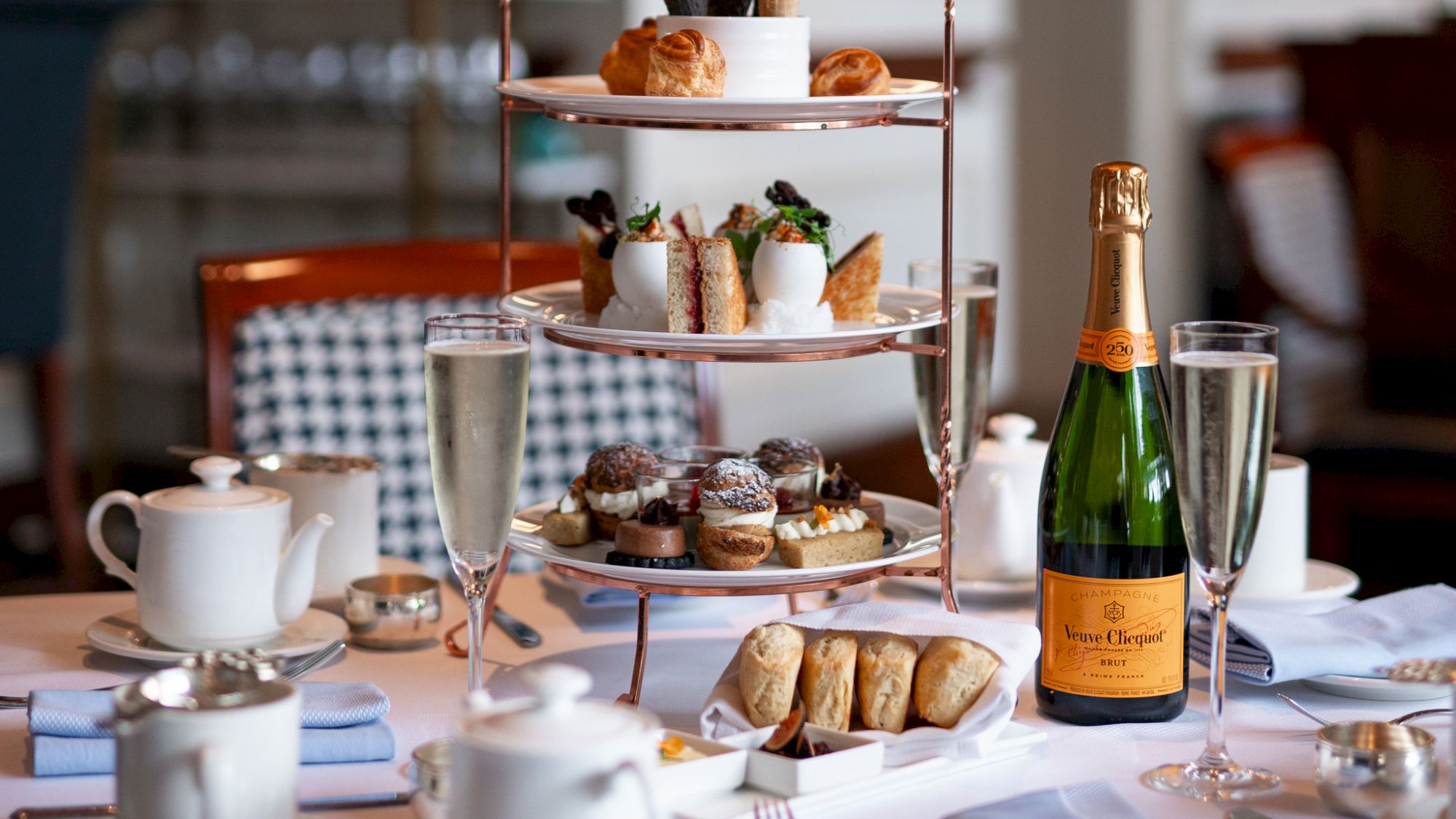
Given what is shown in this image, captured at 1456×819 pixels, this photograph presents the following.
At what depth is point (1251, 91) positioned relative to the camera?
20.3 feet

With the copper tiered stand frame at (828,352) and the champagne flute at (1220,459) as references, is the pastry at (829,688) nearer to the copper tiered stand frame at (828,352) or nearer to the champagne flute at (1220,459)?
the copper tiered stand frame at (828,352)

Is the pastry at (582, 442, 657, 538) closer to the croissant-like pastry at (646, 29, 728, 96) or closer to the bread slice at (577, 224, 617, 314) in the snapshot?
the bread slice at (577, 224, 617, 314)

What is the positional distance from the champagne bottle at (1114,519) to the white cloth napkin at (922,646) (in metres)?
0.06

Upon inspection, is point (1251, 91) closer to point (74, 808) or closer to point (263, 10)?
point (263, 10)

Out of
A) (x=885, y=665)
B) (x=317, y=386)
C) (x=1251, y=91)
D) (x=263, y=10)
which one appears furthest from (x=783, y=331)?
(x=1251, y=91)

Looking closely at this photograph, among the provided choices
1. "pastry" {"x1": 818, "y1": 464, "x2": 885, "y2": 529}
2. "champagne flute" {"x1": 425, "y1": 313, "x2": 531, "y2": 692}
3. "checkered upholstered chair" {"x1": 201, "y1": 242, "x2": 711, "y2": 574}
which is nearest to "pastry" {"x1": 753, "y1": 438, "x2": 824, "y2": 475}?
"pastry" {"x1": 818, "y1": 464, "x2": 885, "y2": 529}

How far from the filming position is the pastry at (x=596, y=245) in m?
1.23

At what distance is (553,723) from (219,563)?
0.53 metres

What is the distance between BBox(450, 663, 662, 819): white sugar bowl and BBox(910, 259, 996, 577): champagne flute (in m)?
0.60

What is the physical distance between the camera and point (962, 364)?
1312mm

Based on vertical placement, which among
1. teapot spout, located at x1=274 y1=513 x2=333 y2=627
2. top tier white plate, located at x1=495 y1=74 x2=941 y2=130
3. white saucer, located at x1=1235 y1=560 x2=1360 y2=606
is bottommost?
white saucer, located at x1=1235 y1=560 x2=1360 y2=606

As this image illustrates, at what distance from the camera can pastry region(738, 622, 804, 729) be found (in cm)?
99

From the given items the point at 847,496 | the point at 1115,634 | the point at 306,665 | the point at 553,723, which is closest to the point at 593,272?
the point at 847,496

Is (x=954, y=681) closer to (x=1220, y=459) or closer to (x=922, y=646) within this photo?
(x=922, y=646)
